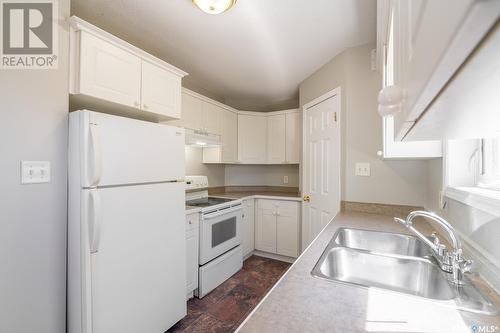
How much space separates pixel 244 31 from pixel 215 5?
48 centimetres

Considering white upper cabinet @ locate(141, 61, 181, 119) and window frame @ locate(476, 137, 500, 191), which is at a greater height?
white upper cabinet @ locate(141, 61, 181, 119)

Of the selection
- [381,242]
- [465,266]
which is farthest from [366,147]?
[465,266]

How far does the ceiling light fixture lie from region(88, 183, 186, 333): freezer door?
1.27m

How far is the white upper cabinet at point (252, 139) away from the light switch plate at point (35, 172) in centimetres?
235

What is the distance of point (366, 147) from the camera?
2.14 meters

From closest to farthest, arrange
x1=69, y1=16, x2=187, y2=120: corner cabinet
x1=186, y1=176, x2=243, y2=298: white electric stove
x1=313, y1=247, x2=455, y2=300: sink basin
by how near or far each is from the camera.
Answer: x1=313, y1=247, x2=455, y2=300: sink basin
x1=69, y1=16, x2=187, y2=120: corner cabinet
x1=186, y1=176, x2=243, y2=298: white electric stove

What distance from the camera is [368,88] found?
83.4 inches

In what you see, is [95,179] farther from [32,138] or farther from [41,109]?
[41,109]

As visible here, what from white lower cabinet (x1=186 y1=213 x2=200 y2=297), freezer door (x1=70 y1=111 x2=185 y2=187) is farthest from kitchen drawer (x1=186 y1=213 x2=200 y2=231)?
freezer door (x1=70 y1=111 x2=185 y2=187)

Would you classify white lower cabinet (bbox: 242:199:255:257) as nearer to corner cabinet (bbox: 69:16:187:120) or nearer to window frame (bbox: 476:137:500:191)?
corner cabinet (bbox: 69:16:187:120)

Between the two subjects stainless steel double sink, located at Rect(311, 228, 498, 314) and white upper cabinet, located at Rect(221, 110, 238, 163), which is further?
white upper cabinet, located at Rect(221, 110, 238, 163)

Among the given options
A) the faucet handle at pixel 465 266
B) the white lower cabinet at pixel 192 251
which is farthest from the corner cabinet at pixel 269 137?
the faucet handle at pixel 465 266

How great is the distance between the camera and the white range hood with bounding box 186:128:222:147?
2508 millimetres

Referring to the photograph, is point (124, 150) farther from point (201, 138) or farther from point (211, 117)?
point (211, 117)
